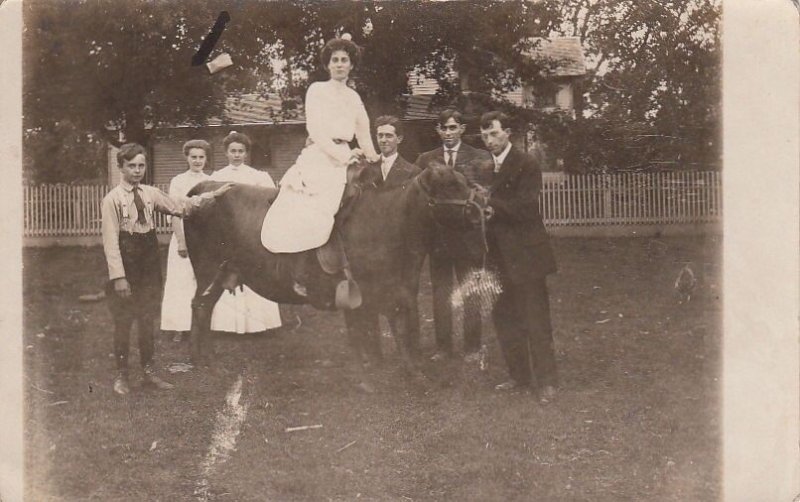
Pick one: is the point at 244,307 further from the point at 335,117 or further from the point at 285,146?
the point at 335,117

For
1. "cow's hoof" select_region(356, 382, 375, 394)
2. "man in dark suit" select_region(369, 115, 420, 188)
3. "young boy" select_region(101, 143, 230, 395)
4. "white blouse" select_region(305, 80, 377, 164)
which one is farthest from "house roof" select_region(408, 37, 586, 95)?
"cow's hoof" select_region(356, 382, 375, 394)

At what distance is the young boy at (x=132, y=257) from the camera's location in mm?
3932

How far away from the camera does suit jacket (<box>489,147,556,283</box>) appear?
3.87 meters

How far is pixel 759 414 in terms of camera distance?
3934mm

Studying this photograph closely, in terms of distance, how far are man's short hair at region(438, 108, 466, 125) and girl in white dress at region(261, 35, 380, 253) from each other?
42cm

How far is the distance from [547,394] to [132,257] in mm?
2517

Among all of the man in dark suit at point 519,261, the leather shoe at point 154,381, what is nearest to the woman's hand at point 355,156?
the man in dark suit at point 519,261

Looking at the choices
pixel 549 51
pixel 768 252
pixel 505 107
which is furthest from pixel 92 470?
pixel 768 252

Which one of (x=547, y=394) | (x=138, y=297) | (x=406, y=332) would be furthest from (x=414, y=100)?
(x=138, y=297)

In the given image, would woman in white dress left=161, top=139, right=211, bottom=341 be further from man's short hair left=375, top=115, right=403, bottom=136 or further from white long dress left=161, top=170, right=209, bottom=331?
man's short hair left=375, top=115, right=403, bottom=136

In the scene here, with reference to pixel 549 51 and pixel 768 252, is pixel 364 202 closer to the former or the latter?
pixel 549 51

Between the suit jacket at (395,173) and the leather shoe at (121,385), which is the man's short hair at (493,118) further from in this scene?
the leather shoe at (121,385)

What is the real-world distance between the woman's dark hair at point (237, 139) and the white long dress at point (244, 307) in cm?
12

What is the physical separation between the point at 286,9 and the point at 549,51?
1.54 meters
